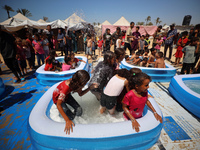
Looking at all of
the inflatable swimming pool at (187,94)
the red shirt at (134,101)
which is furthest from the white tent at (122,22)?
the red shirt at (134,101)

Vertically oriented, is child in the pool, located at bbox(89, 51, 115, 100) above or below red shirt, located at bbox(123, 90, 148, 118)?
above

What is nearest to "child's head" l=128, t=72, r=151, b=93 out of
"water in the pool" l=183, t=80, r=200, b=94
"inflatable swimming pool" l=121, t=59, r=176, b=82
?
"inflatable swimming pool" l=121, t=59, r=176, b=82

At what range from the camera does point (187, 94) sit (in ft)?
8.94

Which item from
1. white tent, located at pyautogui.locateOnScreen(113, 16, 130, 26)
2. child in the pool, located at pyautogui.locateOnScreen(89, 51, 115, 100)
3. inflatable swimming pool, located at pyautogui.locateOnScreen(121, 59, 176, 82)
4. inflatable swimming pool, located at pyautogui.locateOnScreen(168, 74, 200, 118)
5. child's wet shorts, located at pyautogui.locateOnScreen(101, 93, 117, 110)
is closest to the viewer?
child's wet shorts, located at pyautogui.locateOnScreen(101, 93, 117, 110)

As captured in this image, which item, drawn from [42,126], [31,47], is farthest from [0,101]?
[31,47]

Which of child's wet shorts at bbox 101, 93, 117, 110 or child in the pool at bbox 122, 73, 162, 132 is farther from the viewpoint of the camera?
child's wet shorts at bbox 101, 93, 117, 110

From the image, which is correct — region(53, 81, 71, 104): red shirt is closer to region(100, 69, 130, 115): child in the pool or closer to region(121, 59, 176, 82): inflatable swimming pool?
region(100, 69, 130, 115): child in the pool

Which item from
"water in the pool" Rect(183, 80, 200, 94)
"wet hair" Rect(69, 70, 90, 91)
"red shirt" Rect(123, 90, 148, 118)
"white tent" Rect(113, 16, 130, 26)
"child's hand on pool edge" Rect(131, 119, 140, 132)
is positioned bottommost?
"child's hand on pool edge" Rect(131, 119, 140, 132)

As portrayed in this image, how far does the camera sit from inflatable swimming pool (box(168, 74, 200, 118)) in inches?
100

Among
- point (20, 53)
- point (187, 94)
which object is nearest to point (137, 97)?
point (187, 94)

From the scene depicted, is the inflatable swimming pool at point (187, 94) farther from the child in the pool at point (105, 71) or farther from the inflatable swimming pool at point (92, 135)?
the child in the pool at point (105, 71)

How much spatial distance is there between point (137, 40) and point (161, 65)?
10.7 ft

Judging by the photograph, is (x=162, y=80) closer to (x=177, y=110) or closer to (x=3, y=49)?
(x=177, y=110)

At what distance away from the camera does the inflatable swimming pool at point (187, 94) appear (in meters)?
2.55
